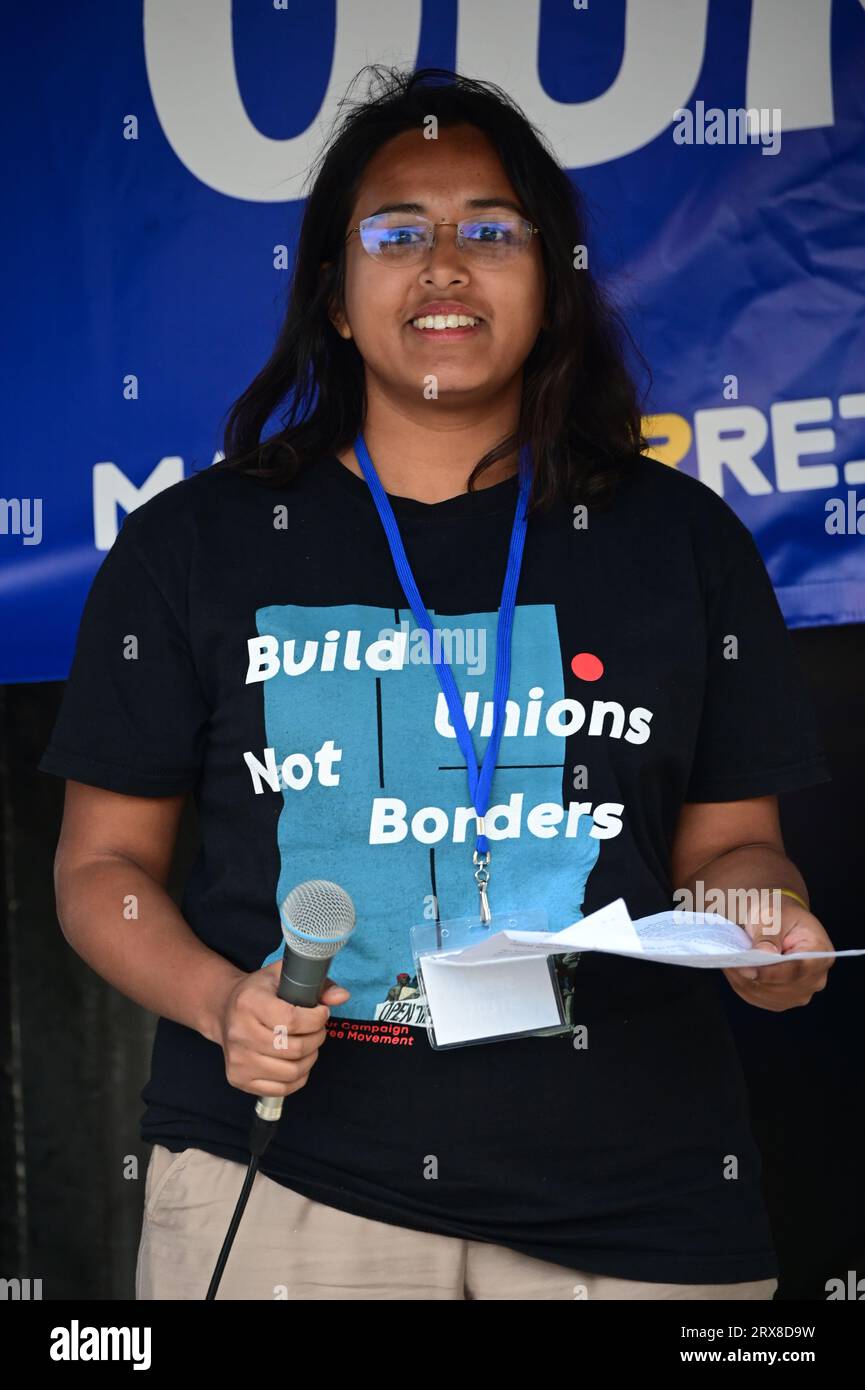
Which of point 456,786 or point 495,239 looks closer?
point 456,786

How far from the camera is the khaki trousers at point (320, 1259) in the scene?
1.67m

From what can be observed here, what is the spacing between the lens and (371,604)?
1823mm

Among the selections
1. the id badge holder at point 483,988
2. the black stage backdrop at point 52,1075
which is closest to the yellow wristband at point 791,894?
the id badge holder at point 483,988

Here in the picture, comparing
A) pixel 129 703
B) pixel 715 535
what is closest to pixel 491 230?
pixel 715 535

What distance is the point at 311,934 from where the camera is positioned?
1369 millimetres

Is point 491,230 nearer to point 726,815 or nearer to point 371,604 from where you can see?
point 371,604

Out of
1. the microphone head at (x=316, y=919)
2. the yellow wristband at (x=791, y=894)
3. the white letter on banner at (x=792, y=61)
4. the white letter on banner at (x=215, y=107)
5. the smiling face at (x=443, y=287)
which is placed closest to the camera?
the microphone head at (x=316, y=919)

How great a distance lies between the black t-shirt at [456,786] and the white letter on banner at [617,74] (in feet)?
3.67

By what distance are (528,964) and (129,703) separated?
53 centimetres

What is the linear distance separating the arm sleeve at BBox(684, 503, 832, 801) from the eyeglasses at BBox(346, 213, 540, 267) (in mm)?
466

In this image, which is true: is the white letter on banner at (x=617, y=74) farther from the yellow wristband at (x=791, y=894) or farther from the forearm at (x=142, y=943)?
the forearm at (x=142, y=943)

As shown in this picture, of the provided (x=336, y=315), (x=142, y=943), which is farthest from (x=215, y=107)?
(x=142, y=943)

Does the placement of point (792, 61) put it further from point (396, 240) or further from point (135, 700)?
point (135, 700)

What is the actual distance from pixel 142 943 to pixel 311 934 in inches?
16.6
